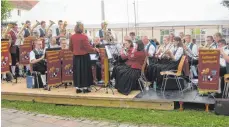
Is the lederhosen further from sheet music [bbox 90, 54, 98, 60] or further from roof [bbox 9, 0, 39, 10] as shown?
roof [bbox 9, 0, 39, 10]

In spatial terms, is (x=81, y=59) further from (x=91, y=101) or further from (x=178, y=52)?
(x=178, y=52)

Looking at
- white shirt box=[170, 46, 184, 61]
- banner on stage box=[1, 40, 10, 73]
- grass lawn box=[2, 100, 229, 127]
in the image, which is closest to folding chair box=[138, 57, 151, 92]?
white shirt box=[170, 46, 184, 61]

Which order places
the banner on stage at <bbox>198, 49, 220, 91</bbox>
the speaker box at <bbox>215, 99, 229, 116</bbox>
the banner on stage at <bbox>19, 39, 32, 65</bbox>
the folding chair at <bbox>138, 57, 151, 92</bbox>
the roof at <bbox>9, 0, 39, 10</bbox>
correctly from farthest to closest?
the roof at <bbox>9, 0, 39, 10</bbox>, the banner on stage at <bbox>19, 39, 32, 65</bbox>, the folding chair at <bbox>138, 57, 151, 92</bbox>, the banner on stage at <bbox>198, 49, 220, 91</bbox>, the speaker box at <bbox>215, 99, 229, 116</bbox>

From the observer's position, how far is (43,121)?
254 inches

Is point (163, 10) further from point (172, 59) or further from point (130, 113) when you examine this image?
point (130, 113)

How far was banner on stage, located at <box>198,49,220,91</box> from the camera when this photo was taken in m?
6.94

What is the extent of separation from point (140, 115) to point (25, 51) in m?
5.28

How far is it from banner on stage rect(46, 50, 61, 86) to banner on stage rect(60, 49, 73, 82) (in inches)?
4.4

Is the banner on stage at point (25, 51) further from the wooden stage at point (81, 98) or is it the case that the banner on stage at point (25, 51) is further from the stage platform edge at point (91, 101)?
the stage platform edge at point (91, 101)

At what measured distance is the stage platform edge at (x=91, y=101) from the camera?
280 inches

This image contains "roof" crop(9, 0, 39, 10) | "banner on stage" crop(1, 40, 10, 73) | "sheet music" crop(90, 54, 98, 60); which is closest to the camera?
"sheet music" crop(90, 54, 98, 60)

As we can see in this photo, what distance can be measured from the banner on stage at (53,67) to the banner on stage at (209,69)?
Answer: 3718mm

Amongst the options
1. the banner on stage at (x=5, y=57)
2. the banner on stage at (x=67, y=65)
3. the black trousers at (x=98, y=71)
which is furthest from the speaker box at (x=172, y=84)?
the banner on stage at (x=5, y=57)

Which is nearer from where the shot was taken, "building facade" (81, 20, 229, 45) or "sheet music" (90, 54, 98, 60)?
"sheet music" (90, 54, 98, 60)
